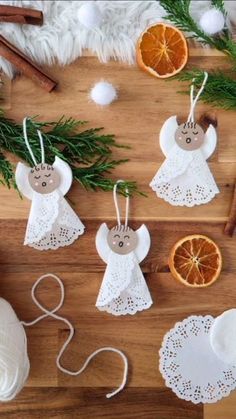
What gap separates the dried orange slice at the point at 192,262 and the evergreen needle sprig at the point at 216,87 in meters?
0.27

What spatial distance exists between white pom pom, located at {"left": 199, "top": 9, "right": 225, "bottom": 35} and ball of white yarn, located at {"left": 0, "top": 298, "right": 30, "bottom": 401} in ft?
2.20

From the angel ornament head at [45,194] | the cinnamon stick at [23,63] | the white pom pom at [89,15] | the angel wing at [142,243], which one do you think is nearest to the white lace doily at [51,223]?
the angel ornament head at [45,194]

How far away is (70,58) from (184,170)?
325 millimetres

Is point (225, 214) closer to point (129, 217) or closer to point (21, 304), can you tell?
point (129, 217)

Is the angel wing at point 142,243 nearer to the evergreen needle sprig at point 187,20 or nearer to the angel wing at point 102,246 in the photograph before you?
the angel wing at point 102,246

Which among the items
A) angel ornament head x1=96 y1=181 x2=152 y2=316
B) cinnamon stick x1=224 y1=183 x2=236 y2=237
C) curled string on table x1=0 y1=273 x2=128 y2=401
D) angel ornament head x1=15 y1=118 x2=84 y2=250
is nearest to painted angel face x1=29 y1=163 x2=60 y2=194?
angel ornament head x1=15 y1=118 x2=84 y2=250

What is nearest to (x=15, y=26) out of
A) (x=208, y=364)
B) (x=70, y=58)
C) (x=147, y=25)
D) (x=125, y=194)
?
(x=70, y=58)

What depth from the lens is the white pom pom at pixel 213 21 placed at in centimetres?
146

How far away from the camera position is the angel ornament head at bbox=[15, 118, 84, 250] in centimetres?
144

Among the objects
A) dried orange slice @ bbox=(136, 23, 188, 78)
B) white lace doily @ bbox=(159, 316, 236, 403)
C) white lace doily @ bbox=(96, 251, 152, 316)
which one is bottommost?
white lace doily @ bbox=(159, 316, 236, 403)

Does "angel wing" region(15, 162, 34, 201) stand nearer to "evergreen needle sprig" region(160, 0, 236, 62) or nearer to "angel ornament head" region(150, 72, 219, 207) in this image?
"angel ornament head" region(150, 72, 219, 207)

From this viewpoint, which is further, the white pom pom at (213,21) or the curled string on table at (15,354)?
the white pom pom at (213,21)

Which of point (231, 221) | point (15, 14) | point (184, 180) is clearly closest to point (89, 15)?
point (15, 14)

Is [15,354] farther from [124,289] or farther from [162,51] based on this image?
[162,51]
